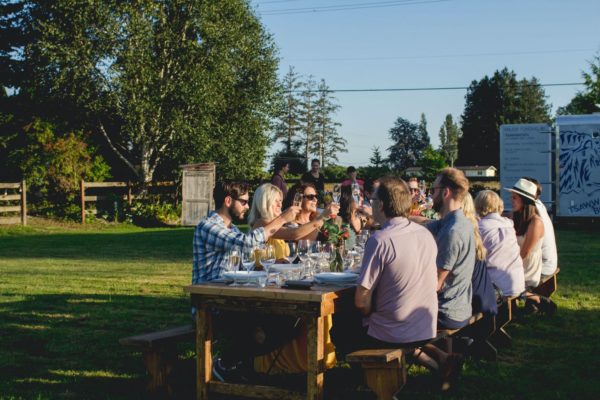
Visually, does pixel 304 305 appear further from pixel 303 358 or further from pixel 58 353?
pixel 58 353

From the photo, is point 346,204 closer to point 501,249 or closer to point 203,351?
point 501,249

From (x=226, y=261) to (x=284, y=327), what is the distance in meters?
0.71

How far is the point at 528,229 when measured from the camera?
23.6 ft

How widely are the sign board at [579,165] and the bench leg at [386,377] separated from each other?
14552 millimetres

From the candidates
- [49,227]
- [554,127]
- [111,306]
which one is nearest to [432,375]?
[111,306]

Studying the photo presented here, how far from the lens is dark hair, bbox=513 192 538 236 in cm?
730

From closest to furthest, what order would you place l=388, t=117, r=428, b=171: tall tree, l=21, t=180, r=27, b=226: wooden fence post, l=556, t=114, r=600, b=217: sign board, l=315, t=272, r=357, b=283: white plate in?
l=315, t=272, r=357, b=283: white plate, l=556, t=114, r=600, b=217: sign board, l=21, t=180, r=27, b=226: wooden fence post, l=388, t=117, r=428, b=171: tall tree

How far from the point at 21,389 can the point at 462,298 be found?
11.0 feet

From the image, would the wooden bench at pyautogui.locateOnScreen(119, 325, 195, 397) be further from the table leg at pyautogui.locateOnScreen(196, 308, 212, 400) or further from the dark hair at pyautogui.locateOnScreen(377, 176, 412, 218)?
the dark hair at pyautogui.locateOnScreen(377, 176, 412, 218)

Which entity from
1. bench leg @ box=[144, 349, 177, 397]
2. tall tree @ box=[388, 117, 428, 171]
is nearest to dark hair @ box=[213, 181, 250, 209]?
bench leg @ box=[144, 349, 177, 397]

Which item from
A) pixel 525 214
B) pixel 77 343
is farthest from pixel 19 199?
pixel 525 214

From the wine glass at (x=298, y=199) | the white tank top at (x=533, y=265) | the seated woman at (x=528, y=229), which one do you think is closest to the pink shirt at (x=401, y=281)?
the wine glass at (x=298, y=199)

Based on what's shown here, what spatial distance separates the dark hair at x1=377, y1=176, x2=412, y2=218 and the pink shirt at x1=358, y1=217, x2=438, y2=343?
0.17ft

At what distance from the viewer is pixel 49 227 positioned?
70.6ft
